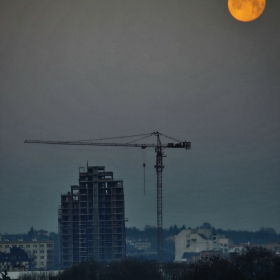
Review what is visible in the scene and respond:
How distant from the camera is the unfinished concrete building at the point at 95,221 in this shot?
167500 mm

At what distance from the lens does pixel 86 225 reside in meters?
171

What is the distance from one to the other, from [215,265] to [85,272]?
3454cm

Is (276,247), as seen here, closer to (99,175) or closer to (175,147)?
(175,147)

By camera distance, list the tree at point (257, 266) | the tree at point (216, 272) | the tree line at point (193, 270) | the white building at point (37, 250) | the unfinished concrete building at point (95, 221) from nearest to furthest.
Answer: the tree at point (216, 272) → the tree line at point (193, 270) → the tree at point (257, 266) → the unfinished concrete building at point (95, 221) → the white building at point (37, 250)

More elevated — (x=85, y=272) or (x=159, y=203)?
(x=159, y=203)

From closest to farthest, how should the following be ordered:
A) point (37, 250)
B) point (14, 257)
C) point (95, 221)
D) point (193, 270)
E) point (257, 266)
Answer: point (193, 270)
point (257, 266)
point (95, 221)
point (14, 257)
point (37, 250)

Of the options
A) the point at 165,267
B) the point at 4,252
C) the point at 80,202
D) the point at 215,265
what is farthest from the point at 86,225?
the point at 215,265

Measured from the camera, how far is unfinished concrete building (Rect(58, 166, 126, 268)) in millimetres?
167500

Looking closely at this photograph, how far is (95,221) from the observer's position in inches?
6678

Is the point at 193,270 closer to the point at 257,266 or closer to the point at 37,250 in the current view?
the point at 257,266

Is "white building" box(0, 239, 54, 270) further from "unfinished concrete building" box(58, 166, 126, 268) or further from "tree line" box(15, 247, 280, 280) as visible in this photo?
"tree line" box(15, 247, 280, 280)

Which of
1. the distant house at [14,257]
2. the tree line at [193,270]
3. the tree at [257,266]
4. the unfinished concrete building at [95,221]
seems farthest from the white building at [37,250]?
the tree at [257,266]

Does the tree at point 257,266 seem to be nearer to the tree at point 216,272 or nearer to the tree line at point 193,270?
the tree line at point 193,270

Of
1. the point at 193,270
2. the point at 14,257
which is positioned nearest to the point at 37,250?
the point at 14,257
